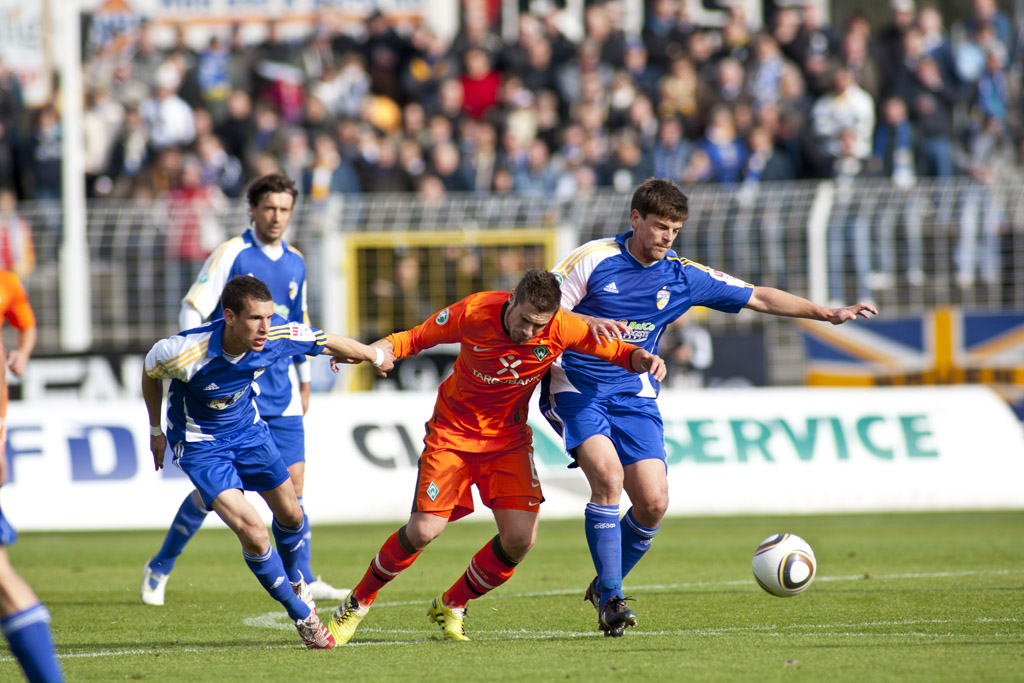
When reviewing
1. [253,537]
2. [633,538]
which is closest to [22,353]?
[253,537]

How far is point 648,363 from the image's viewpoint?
644 cm

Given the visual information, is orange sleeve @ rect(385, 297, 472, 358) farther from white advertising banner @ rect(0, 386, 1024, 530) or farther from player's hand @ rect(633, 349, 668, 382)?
white advertising banner @ rect(0, 386, 1024, 530)

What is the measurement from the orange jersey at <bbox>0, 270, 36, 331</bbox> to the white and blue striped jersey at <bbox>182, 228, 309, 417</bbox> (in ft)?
4.75

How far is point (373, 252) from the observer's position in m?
14.7

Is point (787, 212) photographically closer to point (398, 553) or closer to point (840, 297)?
point (840, 297)

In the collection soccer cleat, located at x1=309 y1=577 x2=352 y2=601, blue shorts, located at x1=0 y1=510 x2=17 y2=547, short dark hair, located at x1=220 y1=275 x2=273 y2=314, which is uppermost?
short dark hair, located at x1=220 y1=275 x2=273 y2=314

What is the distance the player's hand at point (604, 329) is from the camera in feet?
21.8

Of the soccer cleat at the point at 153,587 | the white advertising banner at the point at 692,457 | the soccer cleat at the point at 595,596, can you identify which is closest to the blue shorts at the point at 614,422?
the soccer cleat at the point at 595,596

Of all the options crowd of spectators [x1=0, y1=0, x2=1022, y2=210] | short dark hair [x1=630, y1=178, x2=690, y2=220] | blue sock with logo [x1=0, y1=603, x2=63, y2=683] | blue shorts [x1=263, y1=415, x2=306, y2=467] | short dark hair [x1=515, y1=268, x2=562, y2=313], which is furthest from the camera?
crowd of spectators [x1=0, y1=0, x2=1022, y2=210]

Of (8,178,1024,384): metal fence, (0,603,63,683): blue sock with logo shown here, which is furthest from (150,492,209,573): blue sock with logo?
(8,178,1024,384): metal fence

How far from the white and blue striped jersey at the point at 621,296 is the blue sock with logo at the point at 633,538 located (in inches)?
28.2

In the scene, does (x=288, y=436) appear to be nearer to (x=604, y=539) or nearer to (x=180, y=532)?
(x=180, y=532)

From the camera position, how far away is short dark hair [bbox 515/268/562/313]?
20.3 feet

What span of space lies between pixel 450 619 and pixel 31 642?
2679mm
